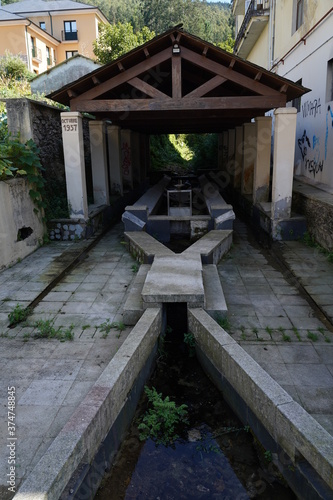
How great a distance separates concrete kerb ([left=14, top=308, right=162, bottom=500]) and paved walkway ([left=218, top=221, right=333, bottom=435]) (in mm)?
1335

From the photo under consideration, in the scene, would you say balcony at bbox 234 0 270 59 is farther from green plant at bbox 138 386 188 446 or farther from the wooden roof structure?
green plant at bbox 138 386 188 446

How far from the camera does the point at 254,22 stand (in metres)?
16.1

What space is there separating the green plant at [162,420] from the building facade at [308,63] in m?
7.50

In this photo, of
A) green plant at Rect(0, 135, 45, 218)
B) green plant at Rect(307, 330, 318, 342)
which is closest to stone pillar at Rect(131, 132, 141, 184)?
green plant at Rect(0, 135, 45, 218)

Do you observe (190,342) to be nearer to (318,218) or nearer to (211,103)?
(318,218)

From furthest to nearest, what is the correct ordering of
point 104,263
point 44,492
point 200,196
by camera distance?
1. point 200,196
2. point 104,263
3. point 44,492

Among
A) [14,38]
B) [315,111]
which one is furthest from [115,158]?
[14,38]

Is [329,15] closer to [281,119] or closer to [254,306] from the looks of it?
[281,119]

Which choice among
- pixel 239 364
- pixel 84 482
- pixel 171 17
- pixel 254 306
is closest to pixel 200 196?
pixel 254 306

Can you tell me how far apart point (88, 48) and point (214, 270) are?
3450 cm

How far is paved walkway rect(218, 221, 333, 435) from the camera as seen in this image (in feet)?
12.7

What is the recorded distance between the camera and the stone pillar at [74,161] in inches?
342

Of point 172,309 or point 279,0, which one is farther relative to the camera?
point 279,0

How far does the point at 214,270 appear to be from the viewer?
6.34 m
